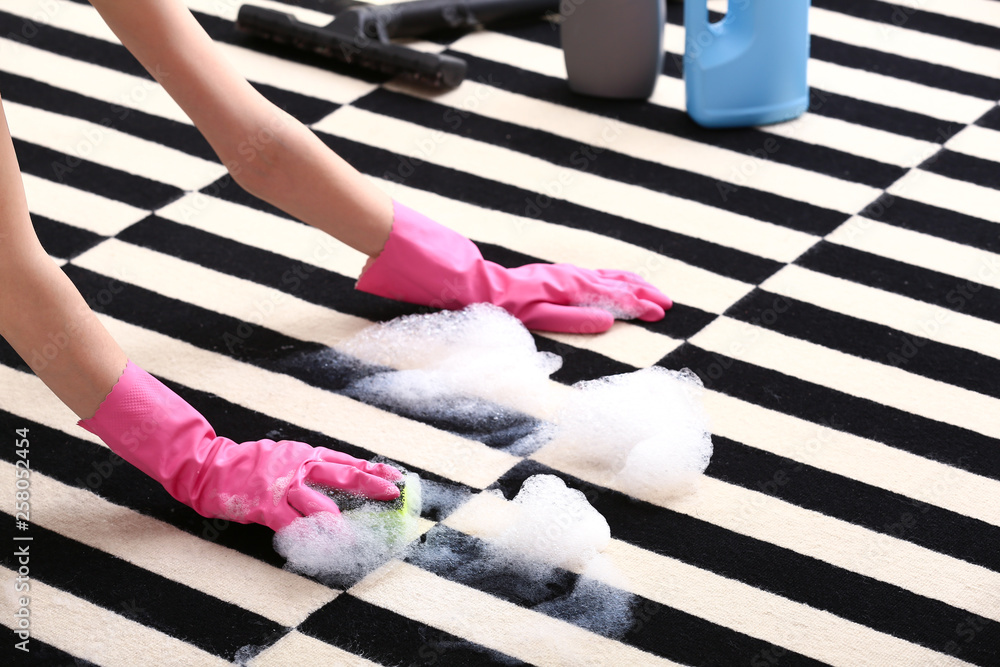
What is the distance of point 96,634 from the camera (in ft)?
4.08

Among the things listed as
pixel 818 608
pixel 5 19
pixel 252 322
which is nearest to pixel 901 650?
pixel 818 608

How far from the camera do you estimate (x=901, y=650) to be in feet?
3.96

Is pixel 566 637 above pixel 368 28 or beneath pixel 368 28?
beneath

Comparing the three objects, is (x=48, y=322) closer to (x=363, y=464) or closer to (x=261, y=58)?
(x=363, y=464)

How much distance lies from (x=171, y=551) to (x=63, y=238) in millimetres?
739

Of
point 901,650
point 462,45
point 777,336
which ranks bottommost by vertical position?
point 901,650

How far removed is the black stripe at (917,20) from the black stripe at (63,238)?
1.56m

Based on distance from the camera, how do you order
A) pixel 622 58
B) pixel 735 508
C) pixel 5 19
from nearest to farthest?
pixel 735 508
pixel 622 58
pixel 5 19

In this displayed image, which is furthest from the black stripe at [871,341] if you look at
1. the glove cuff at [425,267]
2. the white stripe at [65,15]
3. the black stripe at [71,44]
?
the white stripe at [65,15]

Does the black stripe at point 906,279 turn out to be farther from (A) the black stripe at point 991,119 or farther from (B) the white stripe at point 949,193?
(A) the black stripe at point 991,119

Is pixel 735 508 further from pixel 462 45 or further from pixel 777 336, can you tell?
pixel 462 45

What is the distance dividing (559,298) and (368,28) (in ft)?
3.13

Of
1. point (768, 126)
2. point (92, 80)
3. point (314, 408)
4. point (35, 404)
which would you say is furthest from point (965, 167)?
point (92, 80)

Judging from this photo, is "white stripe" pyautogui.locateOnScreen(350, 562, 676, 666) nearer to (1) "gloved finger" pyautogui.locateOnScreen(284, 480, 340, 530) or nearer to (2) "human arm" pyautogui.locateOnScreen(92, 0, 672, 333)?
(1) "gloved finger" pyautogui.locateOnScreen(284, 480, 340, 530)
